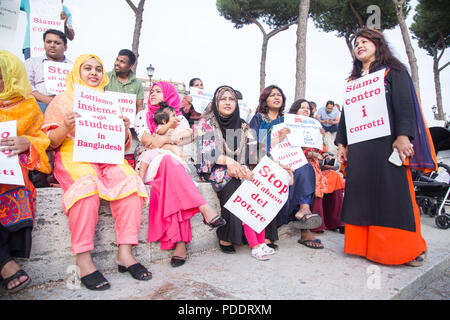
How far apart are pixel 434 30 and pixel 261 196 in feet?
65.8

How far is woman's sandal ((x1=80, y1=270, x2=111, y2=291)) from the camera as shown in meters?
1.80

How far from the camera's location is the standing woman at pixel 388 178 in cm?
229

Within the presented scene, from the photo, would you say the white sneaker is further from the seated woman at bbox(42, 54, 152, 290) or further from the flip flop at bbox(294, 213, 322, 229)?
the seated woman at bbox(42, 54, 152, 290)

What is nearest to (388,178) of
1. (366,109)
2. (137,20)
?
(366,109)

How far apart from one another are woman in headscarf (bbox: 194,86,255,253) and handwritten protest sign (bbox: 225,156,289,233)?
102 millimetres

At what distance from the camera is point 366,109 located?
2531mm

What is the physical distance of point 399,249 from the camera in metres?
2.28

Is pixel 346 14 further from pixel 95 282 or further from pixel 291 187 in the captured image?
pixel 95 282

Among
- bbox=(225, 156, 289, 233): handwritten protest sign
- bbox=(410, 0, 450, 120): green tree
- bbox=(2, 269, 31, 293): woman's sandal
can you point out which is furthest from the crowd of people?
bbox=(410, 0, 450, 120): green tree

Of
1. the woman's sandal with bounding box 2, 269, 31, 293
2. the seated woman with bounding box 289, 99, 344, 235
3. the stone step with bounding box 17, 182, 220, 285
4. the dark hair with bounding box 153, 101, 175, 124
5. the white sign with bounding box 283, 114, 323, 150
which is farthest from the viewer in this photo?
the seated woman with bounding box 289, 99, 344, 235
